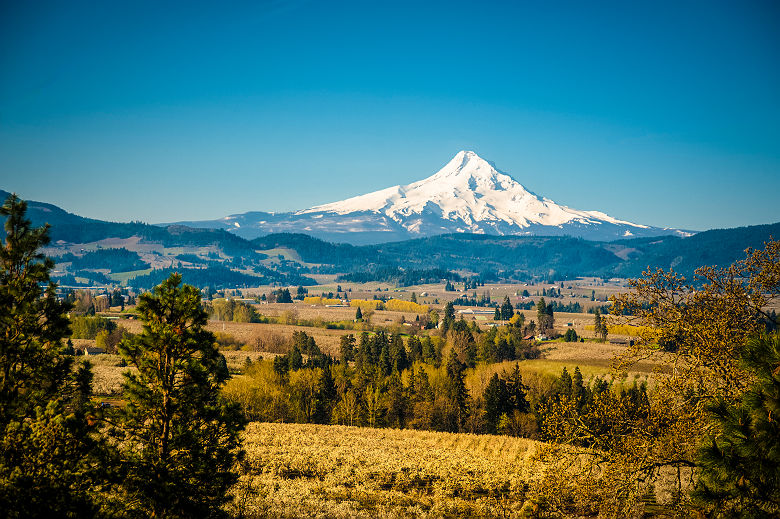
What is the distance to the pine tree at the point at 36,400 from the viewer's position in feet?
58.7

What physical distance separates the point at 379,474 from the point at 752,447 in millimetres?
36458

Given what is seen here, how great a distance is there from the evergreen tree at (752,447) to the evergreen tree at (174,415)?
17.1m

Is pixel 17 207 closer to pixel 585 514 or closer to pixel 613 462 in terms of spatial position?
pixel 613 462

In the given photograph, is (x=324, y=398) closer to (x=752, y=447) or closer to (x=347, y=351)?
(x=347, y=351)

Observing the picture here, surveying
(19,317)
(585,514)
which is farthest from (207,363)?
(585,514)

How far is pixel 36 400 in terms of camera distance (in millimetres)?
20672

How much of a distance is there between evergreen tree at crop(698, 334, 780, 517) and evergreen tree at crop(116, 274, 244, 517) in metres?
17.1

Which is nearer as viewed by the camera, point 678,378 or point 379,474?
point 678,378

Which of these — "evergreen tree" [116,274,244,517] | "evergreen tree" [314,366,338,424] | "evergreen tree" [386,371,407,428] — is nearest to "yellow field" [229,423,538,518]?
"evergreen tree" [314,366,338,424]

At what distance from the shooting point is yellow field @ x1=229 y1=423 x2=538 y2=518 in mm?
35969

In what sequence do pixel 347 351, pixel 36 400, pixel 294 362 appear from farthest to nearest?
pixel 347 351, pixel 294 362, pixel 36 400

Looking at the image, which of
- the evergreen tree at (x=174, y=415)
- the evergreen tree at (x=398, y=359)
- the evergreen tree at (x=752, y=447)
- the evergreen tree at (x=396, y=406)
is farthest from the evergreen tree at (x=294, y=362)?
the evergreen tree at (x=752, y=447)

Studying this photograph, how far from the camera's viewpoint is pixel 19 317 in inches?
832

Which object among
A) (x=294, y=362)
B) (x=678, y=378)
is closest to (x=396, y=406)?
(x=294, y=362)
